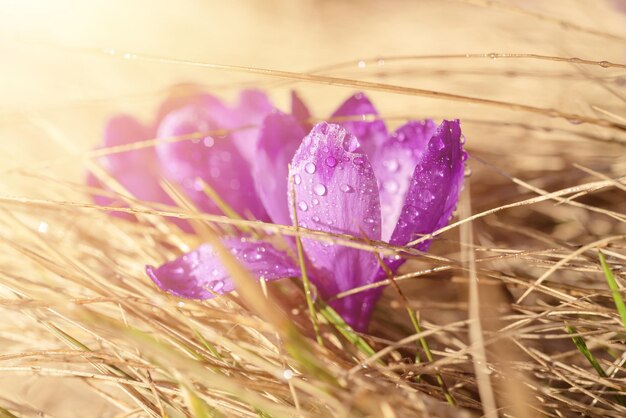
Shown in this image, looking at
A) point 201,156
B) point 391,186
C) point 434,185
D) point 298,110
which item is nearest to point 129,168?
point 201,156

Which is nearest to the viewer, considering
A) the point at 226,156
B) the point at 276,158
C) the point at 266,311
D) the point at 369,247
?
the point at 266,311

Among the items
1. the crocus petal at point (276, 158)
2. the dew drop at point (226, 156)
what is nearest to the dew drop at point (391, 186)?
the crocus petal at point (276, 158)

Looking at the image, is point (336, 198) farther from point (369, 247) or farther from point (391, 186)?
point (391, 186)

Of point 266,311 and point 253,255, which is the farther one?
point 253,255

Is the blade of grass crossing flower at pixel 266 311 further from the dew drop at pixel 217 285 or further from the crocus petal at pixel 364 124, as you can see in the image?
the crocus petal at pixel 364 124

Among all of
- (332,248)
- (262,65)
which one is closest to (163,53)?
(262,65)

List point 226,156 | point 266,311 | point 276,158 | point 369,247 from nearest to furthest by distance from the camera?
point 266,311
point 369,247
point 276,158
point 226,156

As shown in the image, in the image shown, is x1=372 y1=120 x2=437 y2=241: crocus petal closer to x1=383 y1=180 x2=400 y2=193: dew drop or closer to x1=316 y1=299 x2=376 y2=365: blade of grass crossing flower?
x1=383 y1=180 x2=400 y2=193: dew drop

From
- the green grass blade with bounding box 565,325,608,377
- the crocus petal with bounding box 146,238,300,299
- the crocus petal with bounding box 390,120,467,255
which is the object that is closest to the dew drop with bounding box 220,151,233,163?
the crocus petal with bounding box 146,238,300,299

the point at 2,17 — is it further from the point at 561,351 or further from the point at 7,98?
the point at 561,351
